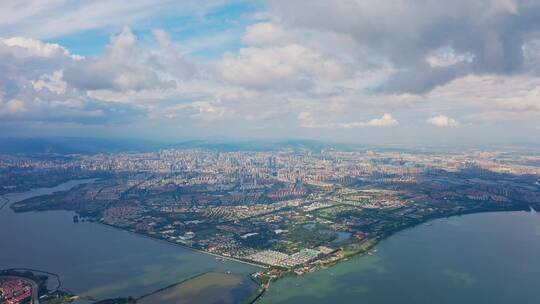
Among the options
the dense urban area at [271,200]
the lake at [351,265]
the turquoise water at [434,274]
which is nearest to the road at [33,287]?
the dense urban area at [271,200]

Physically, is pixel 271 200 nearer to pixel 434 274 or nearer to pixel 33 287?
pixel 434 274

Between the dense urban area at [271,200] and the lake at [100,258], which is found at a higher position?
the dense urban area at [271,200]

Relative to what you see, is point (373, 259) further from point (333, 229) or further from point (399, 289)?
point (333, 229)

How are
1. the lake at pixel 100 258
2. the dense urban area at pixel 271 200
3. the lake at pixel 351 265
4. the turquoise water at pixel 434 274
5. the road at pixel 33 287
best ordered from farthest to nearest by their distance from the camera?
the dense urban area at pixel 271 200, the lake at pixel 100 258, the lake at pixel 351 265, the turquoise water at pixel 434 274, the road at pixel 33 287

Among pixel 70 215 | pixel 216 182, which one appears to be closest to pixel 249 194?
pixel 216 182

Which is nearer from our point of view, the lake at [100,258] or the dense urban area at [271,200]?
the lake at [100,258]

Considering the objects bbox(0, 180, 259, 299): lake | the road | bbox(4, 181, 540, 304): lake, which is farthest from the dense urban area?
bbox(4, 181, 540, 304): lake

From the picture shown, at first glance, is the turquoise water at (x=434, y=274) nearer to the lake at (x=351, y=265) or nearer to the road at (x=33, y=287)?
the lake at (x=351, y=265)
